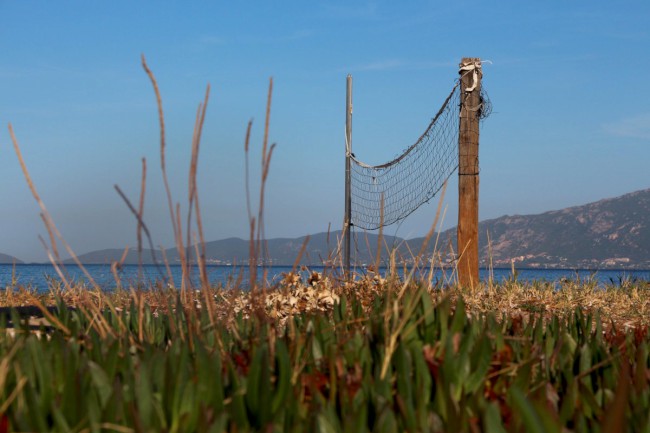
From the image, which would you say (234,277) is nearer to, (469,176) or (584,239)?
(469,176)

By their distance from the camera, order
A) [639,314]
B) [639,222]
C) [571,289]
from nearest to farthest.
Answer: [639,314], [571,289], [639,222]

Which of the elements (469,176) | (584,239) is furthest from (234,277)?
(584,239)

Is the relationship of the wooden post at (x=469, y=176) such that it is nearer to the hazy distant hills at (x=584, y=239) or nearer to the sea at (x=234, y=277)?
the sea at (x=234, y=277)

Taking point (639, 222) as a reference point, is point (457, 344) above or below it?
below

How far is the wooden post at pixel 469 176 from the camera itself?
35.1 feet

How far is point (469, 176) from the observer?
10.7 meters

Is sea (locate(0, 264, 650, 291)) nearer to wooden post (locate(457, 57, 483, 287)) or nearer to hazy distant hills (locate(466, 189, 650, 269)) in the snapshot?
wooden post (locate(457, 57, 483, 287))

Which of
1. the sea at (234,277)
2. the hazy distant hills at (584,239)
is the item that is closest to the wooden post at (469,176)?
the sea at (234,277)

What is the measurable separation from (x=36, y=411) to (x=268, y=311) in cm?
490

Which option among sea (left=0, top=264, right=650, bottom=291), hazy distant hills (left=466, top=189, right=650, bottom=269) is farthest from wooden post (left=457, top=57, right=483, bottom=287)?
hazy distant hills (left=466, top=189, right=650, bottom=269)

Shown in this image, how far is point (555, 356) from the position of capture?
3.15 metres

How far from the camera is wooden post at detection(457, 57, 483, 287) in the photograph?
1069 cm

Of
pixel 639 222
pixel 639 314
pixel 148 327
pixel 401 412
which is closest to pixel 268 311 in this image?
pixel 148 327

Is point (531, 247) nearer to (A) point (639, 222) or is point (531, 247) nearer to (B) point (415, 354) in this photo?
(A) point (639, 222)
